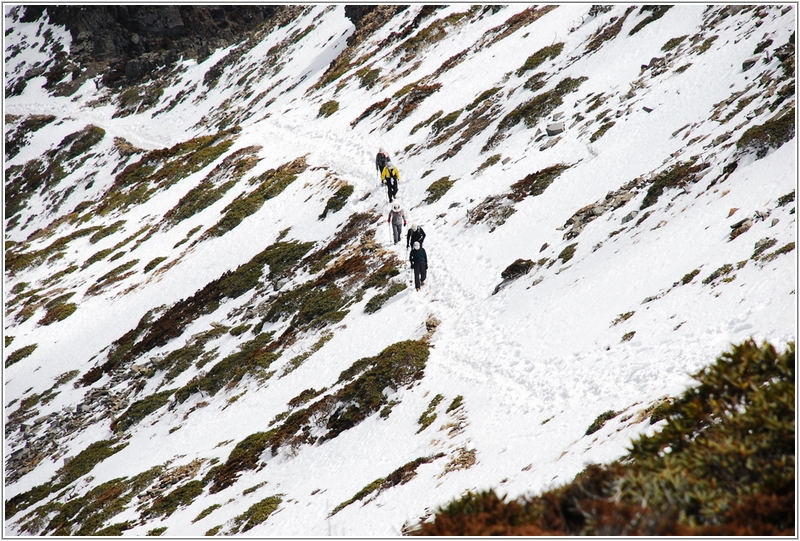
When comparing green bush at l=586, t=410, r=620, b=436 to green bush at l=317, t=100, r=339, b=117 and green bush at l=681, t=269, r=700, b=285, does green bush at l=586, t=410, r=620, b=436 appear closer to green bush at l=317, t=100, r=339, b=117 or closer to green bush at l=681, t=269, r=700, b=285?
green bush at l=681, t=269, r=700, b=285

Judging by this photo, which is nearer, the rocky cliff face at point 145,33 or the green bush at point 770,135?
the green bush at point 770,135

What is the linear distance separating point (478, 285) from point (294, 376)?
8.68 meters

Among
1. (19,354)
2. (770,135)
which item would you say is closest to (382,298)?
(770,135)

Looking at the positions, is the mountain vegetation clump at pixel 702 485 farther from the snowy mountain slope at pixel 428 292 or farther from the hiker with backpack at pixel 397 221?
the hiker with backpack at pixel 397 221

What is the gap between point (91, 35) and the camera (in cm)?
12812

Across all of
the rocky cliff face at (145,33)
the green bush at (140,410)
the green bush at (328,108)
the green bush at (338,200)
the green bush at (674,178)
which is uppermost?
the rocky cliff face at (145,33)

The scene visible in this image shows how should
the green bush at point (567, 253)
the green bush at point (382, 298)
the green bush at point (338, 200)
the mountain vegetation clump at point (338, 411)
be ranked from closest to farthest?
the mountain vegetation clump at point (338, 411) < the green bush at point (567, 253) < the green bush at point (382, 298) < the green bush at point (338, 200)

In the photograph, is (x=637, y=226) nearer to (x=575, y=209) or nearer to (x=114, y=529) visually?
(x=575, y=209)

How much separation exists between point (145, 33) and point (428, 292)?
12276 centimetres

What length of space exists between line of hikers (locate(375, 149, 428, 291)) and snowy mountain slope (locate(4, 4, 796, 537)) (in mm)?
888

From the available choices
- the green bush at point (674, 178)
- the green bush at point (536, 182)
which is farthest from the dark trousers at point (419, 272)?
the green bush at point (674, 178)

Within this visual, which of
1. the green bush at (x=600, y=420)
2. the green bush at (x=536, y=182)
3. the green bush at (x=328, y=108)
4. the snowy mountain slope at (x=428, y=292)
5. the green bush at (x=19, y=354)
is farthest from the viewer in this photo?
the green bush at (x=328, y=108)

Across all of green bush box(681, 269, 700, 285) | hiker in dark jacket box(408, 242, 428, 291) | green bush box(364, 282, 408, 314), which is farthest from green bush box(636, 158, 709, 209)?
green bush box(364, 282, 408, 314)

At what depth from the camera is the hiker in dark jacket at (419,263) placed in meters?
24.1
